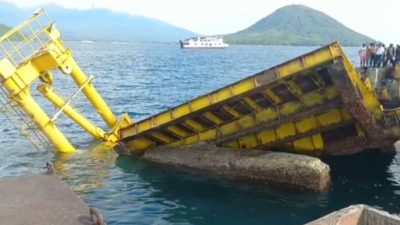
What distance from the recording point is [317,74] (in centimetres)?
1242

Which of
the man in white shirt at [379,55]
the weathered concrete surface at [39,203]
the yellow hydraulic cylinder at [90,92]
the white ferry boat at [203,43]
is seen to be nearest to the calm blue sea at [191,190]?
the yellow hydraulic cylinder at [90,92]

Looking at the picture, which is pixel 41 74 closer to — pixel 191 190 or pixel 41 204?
pixel 191 190

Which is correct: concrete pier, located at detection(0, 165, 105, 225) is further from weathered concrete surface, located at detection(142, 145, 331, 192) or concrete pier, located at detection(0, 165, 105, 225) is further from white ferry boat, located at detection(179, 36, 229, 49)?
white ferry boat, located at detection(179, 36, 229, 49)

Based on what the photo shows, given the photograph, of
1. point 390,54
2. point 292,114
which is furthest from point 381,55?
point 292,114

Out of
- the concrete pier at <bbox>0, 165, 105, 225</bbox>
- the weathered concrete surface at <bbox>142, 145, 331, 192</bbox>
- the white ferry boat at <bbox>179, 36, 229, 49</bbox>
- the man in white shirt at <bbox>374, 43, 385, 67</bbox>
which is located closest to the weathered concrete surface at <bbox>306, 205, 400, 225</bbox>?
the concrete pier at <bbox>0, 165, 105, 225</bbox>

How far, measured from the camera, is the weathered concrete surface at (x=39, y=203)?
534 centimetres

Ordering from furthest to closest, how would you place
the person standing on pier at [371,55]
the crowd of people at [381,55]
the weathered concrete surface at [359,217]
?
the person standing on pier at [371,55]
the crowd of people at [381,55]
the weathered concrete surface at [359,217]

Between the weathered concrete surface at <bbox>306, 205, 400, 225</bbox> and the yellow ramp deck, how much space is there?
6.21 meters

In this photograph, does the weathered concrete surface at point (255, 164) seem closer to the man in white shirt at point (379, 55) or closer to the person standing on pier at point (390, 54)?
the person standing on pier at point (390, 54)

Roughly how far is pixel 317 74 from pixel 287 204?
3.62 m

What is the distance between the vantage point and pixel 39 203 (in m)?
5.89

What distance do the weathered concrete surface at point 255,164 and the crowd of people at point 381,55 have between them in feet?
22.7

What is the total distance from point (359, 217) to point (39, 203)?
4.22 m

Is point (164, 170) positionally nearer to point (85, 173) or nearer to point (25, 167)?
point (85, 173)
